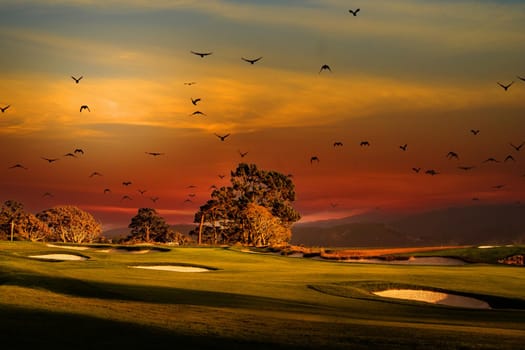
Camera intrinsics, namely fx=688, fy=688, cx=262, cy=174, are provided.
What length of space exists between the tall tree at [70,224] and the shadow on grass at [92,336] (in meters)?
109

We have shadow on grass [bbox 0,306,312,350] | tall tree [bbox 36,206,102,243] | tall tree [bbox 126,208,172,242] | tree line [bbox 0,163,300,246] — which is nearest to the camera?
shadow on grass [bbox 0,306,312,350]

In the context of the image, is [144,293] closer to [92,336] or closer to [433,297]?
[92,336]

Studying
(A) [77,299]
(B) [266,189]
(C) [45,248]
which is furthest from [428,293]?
(B) [266,189]

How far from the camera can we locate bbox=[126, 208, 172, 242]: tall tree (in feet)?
427

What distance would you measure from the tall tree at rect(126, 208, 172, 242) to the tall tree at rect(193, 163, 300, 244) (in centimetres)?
1950

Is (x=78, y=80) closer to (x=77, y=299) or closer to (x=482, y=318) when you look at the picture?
(x=77, y=299)

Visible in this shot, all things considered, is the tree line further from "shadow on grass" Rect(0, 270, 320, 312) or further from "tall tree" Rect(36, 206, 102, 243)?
"shadow on grass" Rect(0, 270, 320, 312)

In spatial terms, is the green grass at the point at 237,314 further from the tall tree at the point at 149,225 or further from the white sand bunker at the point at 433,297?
the tall tree at the point at 149,225

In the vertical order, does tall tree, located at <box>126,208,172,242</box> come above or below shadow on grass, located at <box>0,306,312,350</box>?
above

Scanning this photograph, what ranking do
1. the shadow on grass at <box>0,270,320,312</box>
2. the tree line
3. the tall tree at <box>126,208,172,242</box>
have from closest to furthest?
the shadow on grass at <box>0,270,320,312</box> → the tree line → the tall tree at <box>126,208,172,242</box>

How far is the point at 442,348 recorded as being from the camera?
14.3m

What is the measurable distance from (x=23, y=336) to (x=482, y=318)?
1419 centimetres

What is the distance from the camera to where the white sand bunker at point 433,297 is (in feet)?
98.3

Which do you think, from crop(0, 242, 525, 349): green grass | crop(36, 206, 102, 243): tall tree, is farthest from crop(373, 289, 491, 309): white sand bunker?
crop(36, 206, 102, 243): tall tree
